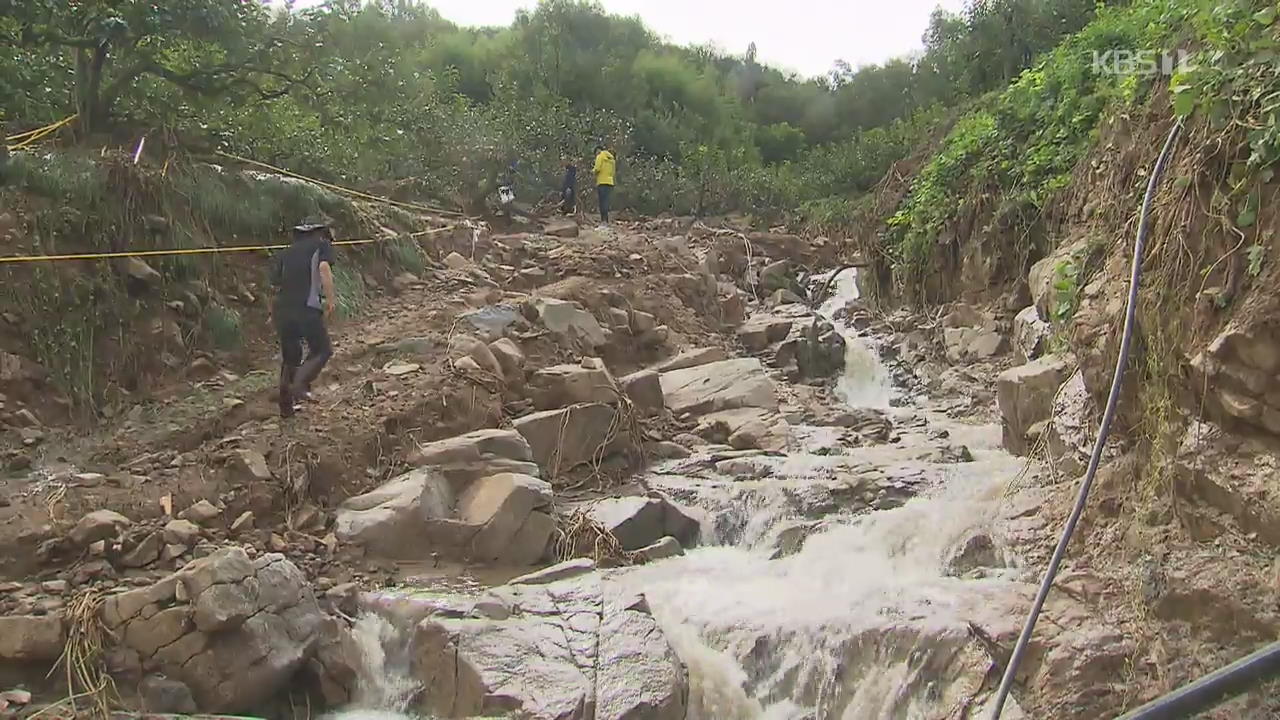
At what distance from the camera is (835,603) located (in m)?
5.10

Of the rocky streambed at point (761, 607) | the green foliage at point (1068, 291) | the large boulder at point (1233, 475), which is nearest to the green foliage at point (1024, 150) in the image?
the green foliage at point (1068, 291)

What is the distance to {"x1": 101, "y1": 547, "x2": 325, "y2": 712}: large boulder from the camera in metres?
4.13

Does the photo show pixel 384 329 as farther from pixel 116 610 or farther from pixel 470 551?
pixel 116 610

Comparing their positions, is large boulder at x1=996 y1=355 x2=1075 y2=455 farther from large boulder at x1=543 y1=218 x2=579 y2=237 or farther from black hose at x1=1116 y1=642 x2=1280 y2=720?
large boulder at x1=543 y1=218 x2=579 y2=237

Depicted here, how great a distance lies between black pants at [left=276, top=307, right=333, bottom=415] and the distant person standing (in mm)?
9031

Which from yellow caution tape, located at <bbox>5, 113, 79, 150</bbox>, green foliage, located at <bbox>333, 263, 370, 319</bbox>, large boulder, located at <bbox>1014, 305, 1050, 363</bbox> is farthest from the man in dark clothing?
large boulder, located at <bbox>1014, 305, 1050, 363</bbox>

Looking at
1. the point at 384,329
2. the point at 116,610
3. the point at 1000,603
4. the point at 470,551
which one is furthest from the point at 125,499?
the point at 1000,603

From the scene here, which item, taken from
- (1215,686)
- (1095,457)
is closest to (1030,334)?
(1095,457)

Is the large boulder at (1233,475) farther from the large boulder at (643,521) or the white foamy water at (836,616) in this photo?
the large boulder at (643,521)

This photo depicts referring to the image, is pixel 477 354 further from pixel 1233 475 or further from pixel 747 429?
pixel 1233 475

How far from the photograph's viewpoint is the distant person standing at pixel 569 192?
49.5 ft

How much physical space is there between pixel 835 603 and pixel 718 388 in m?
4.46

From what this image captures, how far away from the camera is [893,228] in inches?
540

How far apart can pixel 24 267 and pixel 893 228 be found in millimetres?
11034
